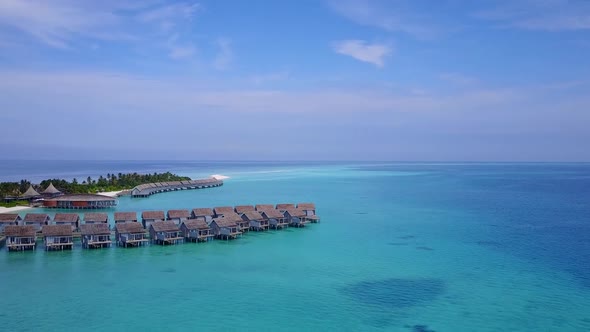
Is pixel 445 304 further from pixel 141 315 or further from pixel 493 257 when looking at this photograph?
pixel 141 315

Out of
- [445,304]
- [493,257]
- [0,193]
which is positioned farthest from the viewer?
[0,193]

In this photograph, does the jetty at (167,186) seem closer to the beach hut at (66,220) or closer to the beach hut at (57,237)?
the beach hut at (66,220)

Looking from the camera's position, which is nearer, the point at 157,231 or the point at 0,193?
the point at 157,231

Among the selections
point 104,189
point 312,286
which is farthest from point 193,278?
point 104,189

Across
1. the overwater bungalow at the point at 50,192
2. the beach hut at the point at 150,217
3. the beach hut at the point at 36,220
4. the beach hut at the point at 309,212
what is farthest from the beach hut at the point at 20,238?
the overwater bungalow at the point at 50,192

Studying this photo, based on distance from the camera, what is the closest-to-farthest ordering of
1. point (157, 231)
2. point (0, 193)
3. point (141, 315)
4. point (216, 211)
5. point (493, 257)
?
point (141, 315) < point (493, 257) < point (157, 231) < point (216, 211) < point (0, 193)

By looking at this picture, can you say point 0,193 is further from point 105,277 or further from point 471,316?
point 471,316
